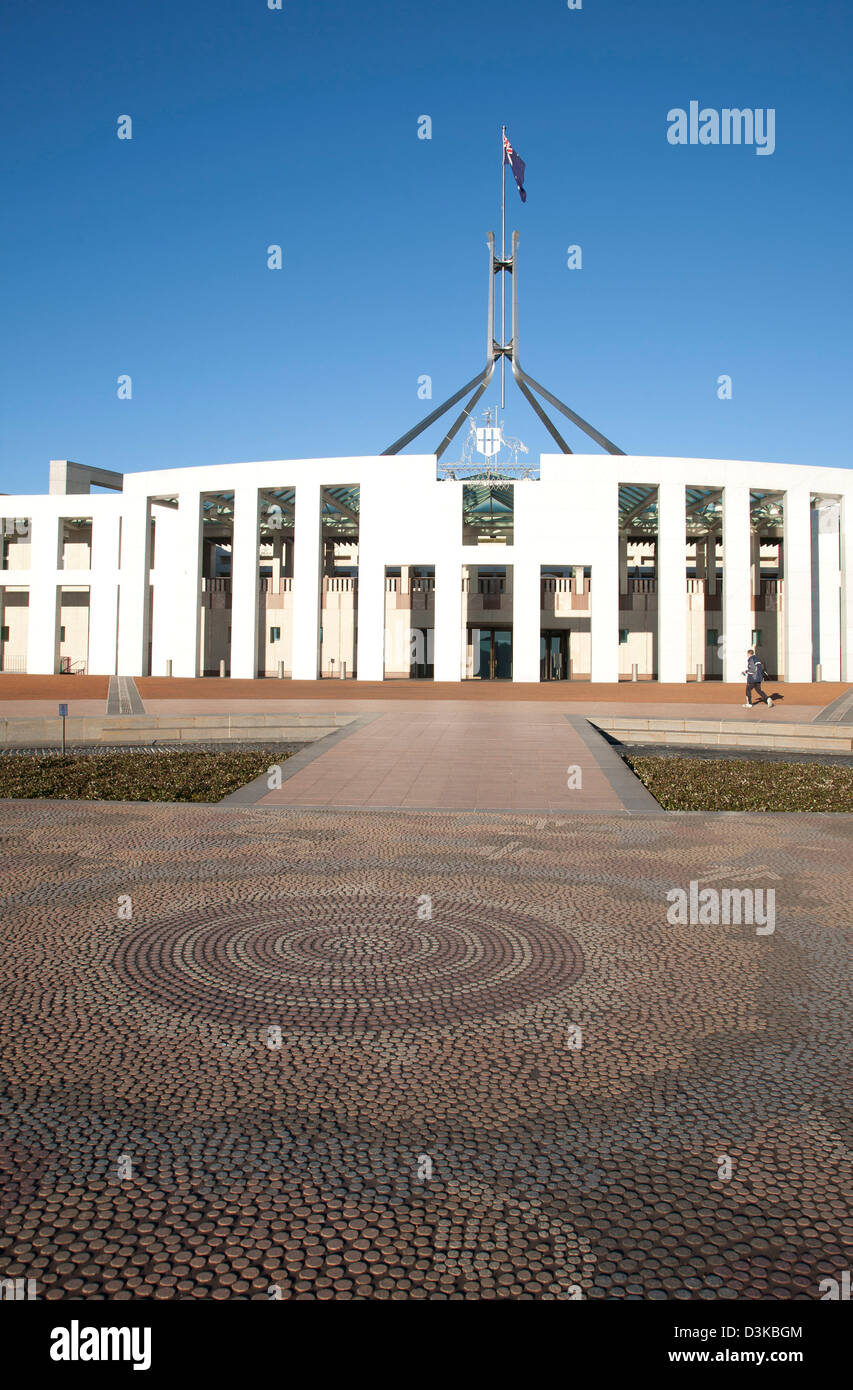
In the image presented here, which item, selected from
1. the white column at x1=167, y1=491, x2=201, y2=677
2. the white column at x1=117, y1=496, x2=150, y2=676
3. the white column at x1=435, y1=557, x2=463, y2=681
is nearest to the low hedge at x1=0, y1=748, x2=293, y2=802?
the white column at x1=435, y1=557, x2=463, y2=681

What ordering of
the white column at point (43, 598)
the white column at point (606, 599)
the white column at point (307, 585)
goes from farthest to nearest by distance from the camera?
the white column at point (43, 598) < the white column at point (307, 585) < the white column at point (606, 599)

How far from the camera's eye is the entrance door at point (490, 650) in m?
45.8

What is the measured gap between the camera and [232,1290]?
7.42 feet

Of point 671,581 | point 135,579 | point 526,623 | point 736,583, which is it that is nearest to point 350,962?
point 526,623

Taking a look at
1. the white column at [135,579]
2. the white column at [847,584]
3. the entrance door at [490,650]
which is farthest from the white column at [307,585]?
the white column at [847,584]

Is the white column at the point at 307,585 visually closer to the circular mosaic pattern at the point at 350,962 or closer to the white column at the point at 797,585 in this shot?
the white column at the point at 797,585

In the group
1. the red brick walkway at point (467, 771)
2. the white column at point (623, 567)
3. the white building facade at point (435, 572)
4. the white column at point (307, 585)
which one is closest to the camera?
the red brick walkway at point (467, 771)

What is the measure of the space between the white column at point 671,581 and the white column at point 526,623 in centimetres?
526

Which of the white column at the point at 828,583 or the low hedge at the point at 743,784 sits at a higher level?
the white column at the point at 828,583

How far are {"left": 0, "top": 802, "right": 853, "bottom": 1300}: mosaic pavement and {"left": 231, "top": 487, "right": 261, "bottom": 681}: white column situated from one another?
32.5 metres

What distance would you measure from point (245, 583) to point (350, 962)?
35.1 m

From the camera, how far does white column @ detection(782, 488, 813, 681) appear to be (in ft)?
121

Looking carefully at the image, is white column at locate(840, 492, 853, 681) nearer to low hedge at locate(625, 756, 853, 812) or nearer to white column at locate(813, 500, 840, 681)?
white column at locate(813, 500, 840, 681)

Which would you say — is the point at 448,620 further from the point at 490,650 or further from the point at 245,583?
the point at 490,650
